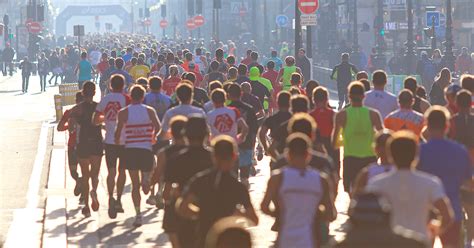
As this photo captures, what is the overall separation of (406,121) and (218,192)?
18.7 feet

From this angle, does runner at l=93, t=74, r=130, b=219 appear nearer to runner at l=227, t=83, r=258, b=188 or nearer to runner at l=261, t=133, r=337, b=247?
runner at l=227, t=83, r=258, b=188

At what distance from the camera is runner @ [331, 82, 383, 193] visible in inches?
585

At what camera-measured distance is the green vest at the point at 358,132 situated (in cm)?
1494

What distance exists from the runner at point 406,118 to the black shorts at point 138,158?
10.1ft

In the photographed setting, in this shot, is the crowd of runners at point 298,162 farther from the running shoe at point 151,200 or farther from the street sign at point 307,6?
the street sign at point 307,6

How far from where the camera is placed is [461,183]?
37.2ft

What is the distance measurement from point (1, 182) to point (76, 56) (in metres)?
38.6

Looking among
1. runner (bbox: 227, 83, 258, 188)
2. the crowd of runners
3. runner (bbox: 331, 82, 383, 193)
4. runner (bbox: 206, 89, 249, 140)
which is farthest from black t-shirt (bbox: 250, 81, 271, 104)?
runner (bbox: 331, 82, 383, 193)

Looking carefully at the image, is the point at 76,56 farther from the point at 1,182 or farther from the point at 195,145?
the point at 195,145

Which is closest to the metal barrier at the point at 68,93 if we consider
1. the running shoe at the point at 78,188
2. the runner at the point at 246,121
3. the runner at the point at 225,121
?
the running shoe at the point at 78,188

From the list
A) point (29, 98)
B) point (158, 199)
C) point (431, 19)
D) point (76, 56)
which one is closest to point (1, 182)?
point (158, 199)

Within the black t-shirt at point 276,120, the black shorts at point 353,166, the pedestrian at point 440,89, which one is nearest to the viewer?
the black shorts at point 353,166

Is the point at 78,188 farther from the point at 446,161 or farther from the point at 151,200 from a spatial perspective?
the point at 446,161

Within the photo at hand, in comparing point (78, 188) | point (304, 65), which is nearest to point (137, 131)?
point (78, 188)
